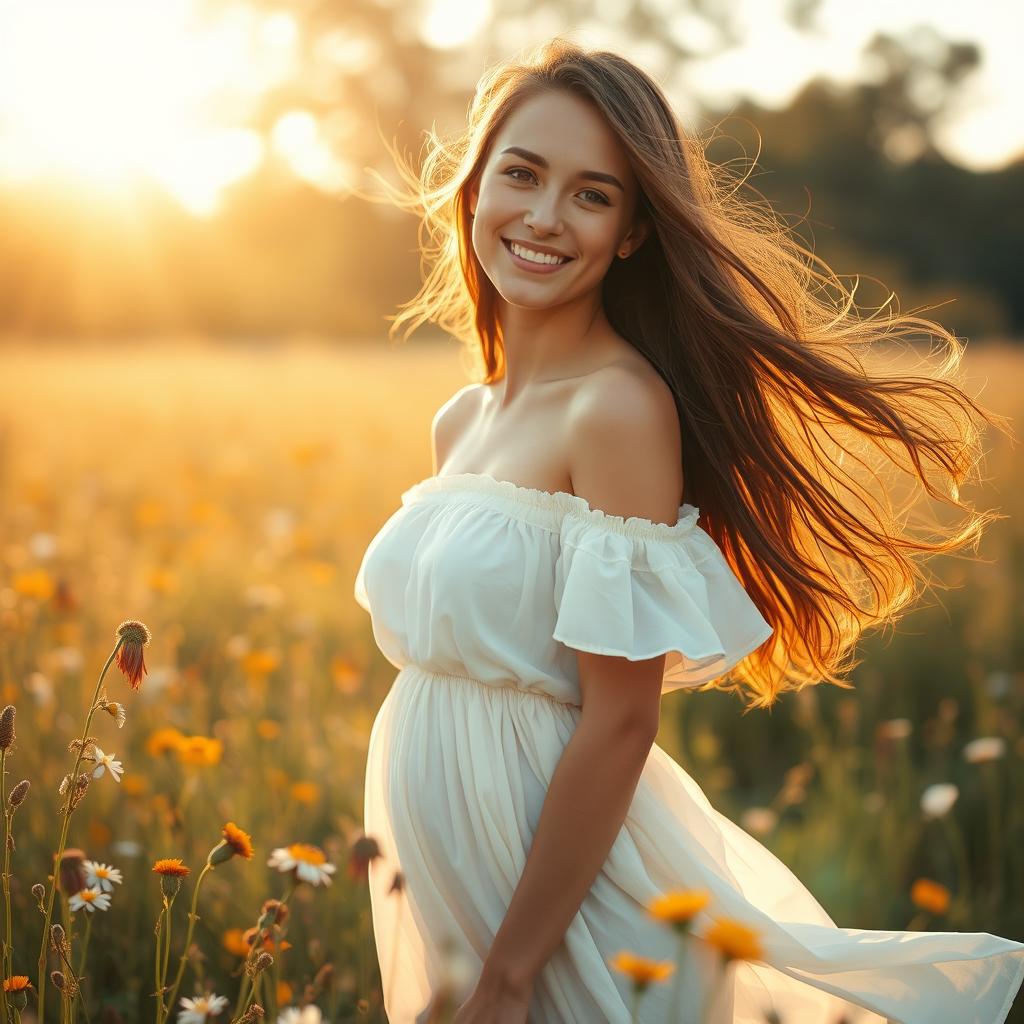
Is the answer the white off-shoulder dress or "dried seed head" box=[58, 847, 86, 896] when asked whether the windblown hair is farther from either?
"dried seed head" box=[58, 847, 86, 896]

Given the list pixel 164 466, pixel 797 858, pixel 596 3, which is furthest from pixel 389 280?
pixel 797 858

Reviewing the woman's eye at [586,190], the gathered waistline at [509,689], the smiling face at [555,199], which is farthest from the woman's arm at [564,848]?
the woman's eye at [586,190]

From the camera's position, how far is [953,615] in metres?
4.52

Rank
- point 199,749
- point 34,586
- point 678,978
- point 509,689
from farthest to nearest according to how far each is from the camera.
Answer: point 34,586 < point 199,749 < point 509,689 < point 678,978

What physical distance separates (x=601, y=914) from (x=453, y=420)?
36.8 inches

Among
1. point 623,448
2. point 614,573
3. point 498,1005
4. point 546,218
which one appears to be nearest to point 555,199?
point 546,218

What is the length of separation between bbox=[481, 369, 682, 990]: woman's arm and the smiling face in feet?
0.88

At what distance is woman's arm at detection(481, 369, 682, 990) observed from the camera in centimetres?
161

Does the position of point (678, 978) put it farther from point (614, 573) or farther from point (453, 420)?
point (453, 420)

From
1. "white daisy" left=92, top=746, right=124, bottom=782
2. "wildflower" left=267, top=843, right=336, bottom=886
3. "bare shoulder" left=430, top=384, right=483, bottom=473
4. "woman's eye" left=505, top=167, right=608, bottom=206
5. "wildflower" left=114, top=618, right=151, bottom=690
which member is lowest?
"wildflower" left=267, top=843, right=336, bottom=886

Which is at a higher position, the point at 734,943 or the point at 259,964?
the point at 734,943

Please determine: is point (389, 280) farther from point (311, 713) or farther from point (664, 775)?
point (664, 775)

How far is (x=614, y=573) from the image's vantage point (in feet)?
5.26

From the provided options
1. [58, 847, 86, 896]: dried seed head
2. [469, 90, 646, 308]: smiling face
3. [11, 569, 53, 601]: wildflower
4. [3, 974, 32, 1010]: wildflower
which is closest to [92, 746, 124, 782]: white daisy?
[58, 847, 86, 896]: dried seed head
